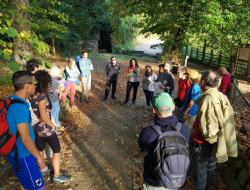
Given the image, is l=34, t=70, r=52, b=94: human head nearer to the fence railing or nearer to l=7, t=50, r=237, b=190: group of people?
l=7, t=50, r=237, b=190: group of people

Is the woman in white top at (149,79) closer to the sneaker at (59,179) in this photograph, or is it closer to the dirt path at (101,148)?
the dirt path at (101,148)

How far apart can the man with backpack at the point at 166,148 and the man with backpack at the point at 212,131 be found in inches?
32.9

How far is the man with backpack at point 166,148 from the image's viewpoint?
1.89 meters

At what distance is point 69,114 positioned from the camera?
655 centimetres

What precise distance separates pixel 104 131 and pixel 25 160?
3.52 m

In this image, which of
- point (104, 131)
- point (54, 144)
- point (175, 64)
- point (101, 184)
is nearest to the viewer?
point (54, 144)

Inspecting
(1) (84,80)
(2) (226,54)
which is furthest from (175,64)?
(1) (84,80)

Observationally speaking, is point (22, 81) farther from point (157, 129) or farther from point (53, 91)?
point (53, 91)

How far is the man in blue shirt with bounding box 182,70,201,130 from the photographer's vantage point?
3.80m

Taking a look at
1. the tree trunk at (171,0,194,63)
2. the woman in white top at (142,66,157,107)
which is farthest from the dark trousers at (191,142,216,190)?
the tree trunk at (171,0,194,63)

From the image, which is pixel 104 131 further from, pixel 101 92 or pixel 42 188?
pixel 101 92

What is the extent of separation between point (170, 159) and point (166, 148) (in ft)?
0.38

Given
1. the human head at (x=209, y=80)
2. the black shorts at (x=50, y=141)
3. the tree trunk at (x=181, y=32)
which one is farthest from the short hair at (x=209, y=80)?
the tree trunk at (x=181, y=32)

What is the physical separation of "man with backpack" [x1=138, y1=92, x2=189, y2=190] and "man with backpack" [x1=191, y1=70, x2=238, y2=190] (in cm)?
84
